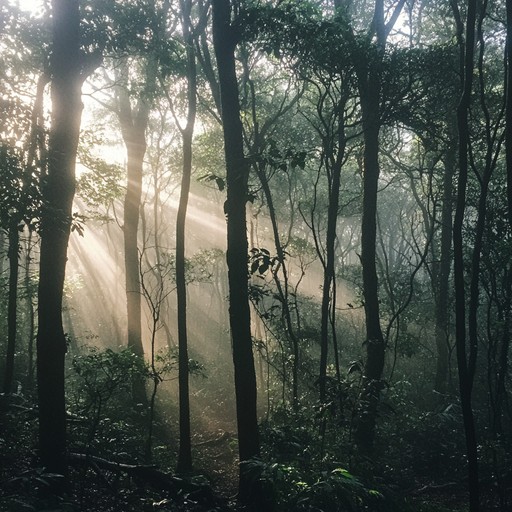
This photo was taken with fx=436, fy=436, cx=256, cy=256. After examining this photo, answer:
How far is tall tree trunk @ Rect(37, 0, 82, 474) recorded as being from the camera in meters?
6.88

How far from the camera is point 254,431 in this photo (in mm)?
7016

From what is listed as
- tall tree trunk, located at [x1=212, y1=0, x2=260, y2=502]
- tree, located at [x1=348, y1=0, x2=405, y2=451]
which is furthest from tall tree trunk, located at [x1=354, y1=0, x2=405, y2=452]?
tall tree trunk, located at [x1=212, y1=0, x2=260, y2=502]

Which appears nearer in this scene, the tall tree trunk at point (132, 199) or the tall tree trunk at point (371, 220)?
the tall tree trunk at point (371, 220)

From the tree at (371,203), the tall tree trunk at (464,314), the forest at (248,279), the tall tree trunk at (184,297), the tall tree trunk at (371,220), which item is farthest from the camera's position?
the tall tree trunk at (184,297)

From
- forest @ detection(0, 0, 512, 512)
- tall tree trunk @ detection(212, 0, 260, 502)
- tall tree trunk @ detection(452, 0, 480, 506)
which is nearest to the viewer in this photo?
tall tree trunk @ detection(452, 0, 480, 506)

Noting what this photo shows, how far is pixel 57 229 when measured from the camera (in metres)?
7.02

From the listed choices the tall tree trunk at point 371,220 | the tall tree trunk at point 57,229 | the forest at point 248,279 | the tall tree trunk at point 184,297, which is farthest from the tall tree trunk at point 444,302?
the tall tree trunk at point 57,229

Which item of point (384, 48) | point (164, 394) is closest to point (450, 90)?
point (384, 48)

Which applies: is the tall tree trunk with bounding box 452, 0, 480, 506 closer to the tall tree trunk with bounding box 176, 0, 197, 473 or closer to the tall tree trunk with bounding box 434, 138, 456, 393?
the tall tree trunk with bounding box 176, 0, 197, 473

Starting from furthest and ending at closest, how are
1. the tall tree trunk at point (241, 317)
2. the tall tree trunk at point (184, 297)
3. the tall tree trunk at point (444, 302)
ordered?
the tall tree trunk at point (444, 302) < the tall tree trunk at point (184, 297) < the tall tree trunk at point (241, 317)

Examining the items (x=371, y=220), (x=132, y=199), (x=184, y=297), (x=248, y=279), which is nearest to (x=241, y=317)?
(x=248, y=279)

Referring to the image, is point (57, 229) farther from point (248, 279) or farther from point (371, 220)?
point (371, 220)

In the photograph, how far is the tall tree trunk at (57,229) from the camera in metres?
6.88

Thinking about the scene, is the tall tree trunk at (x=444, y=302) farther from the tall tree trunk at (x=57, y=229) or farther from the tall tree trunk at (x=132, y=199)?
the tall tree trunk at (x=57, y=229)
